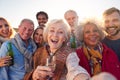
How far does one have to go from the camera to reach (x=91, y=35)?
11.4ft

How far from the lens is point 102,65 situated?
3287 mm

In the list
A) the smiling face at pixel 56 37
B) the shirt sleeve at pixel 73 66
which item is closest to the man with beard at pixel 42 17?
the smiling face at pixel 56 37

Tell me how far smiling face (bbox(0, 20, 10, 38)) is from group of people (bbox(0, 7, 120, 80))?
4 cm

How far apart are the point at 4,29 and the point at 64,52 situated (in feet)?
6.11

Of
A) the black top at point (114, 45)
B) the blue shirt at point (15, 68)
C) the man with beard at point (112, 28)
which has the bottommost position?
the blue shirt at point (15, 68)

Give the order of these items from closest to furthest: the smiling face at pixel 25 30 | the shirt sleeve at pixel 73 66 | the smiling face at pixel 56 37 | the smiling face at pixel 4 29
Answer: the shirt sleeve at pixel 73 66
the smiling face at pixel 56 37
the smiling face at pixel 25 30
the smiling face at pixel 4 29

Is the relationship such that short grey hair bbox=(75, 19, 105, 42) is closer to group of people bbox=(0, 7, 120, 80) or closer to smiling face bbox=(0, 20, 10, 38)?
group of people bbox=(0, 7, 120, 80)

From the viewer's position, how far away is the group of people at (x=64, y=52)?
9.75 ft

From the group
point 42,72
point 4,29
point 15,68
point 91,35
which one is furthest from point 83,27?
point 4,29

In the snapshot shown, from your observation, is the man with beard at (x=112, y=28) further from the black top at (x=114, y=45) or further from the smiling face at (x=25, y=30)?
the smiling face at (x=25, y=30)

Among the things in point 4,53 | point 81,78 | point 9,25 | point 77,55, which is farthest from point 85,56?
point 9,25

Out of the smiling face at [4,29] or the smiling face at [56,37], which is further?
the smiling face at [4,29]

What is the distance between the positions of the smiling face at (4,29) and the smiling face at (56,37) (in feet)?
5.43

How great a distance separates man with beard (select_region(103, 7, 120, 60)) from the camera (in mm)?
4066
